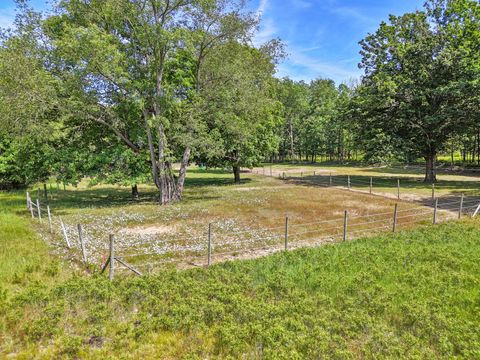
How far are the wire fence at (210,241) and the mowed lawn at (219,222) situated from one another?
45mm

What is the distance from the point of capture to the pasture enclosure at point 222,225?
528 inches

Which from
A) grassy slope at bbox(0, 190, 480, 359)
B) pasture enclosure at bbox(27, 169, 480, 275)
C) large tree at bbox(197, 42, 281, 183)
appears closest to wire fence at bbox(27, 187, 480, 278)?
pasture enclosure at bbox(27, 169, 480, 275)

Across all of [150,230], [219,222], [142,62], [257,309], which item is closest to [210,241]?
[257,309]

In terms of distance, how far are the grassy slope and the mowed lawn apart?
285 centimetres

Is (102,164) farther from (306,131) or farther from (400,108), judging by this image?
(306,131)

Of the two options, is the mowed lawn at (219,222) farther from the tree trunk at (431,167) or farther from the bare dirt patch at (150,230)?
the tree trunk at (431,167)

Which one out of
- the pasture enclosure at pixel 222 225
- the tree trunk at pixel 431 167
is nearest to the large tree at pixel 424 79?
the tree trunk at pixel 431 167

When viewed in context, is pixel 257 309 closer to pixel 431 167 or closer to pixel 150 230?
pixel 150 230

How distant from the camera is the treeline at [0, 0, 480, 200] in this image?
21.6 metres

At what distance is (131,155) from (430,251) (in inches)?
853

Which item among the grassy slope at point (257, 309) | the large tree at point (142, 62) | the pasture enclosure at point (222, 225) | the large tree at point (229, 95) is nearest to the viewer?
the grassy slope at point (257, 309)

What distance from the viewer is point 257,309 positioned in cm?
786

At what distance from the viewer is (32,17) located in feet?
77.8

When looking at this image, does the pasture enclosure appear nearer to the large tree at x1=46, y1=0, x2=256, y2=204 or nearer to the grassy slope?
the grassy slope
